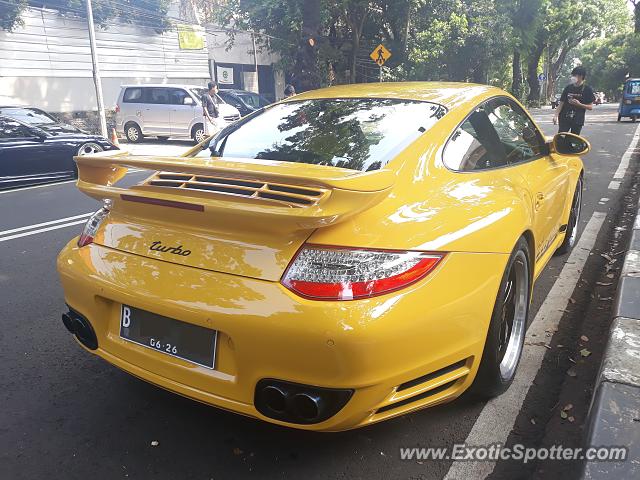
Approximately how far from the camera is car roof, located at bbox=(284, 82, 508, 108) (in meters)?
2.93

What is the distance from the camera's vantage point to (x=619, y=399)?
7.50 ft

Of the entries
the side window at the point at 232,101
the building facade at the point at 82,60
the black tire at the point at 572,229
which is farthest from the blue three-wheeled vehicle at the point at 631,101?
the black tire at the point at 572,229

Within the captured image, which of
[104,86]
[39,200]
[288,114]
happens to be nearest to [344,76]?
[104,86]

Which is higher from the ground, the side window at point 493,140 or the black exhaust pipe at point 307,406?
the side window at point 493,140

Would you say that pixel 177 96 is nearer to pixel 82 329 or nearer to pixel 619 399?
pixel 82 329

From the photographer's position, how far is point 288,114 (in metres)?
3.13

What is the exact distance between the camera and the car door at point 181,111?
15.9 meters

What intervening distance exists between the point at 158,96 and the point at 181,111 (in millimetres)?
1082

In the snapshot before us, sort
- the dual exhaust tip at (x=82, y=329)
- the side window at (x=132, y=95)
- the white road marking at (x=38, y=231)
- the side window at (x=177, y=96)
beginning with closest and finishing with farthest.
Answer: the dual exhaust tip at (x=82, y=329) → the white road marking at (x=38, y=231) → the side window at (x=177, y=96) → the side window at (x=132, y=95)

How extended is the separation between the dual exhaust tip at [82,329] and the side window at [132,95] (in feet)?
52.1

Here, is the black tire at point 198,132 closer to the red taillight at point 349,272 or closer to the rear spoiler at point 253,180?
the rear spoiler at point 253,180

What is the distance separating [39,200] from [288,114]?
5873mm

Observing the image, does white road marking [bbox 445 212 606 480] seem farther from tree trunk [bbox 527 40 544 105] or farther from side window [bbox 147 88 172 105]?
tree trunk [bbox 527 40 544 105]

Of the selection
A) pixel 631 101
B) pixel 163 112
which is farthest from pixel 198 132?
pixel 631 101
